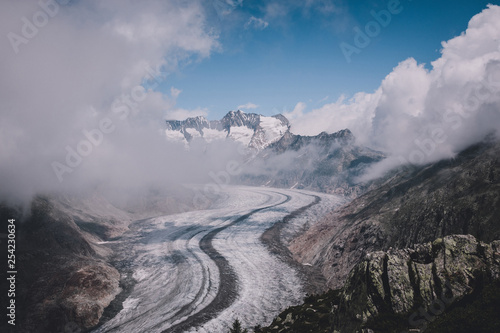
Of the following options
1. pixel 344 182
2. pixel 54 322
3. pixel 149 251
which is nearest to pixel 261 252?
pixel 149 251

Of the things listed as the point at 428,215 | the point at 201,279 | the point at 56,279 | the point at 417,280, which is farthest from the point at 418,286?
the point at 56,279

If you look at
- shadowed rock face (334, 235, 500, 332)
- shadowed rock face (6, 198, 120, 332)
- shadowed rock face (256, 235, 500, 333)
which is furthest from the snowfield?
shadowed rock face (256, 235, 500, 333)

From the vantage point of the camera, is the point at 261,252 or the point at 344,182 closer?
the point at 261,252

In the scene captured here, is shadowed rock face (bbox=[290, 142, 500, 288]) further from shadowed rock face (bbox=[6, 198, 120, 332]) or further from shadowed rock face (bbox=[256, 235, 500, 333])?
shadowed rock face (bbox=[6, 198, 120, 332])

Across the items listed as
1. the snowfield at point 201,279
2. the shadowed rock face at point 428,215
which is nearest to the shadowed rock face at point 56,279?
the snowfield at point 201,279

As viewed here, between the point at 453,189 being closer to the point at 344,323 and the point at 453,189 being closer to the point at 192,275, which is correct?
the point at 344,323

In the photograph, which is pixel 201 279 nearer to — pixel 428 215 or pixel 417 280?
pixel 417 280
